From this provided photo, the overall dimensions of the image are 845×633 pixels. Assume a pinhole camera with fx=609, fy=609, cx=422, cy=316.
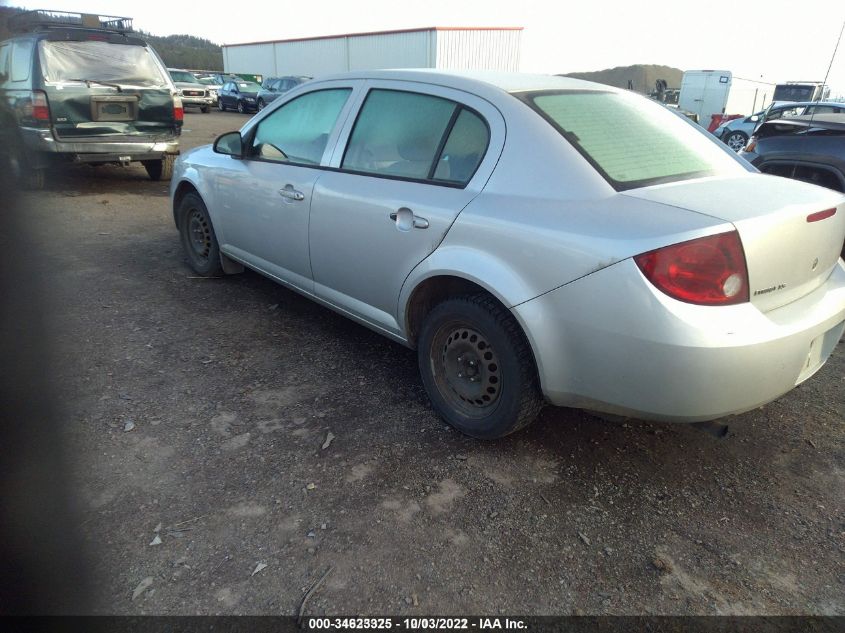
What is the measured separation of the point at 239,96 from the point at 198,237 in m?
23.9

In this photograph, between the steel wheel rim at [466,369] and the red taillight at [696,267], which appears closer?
the red taillight at [696,267]

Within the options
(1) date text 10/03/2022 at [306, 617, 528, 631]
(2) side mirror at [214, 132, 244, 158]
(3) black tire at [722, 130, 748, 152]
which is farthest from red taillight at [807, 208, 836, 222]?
(3) black tire at [722, 130, 748, 152]

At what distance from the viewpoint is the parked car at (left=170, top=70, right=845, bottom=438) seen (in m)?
2.16

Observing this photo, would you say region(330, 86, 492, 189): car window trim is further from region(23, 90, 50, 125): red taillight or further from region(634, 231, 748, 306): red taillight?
region(23, 90, 50, 125): red taillight

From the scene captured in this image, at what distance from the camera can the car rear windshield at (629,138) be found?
2570mm

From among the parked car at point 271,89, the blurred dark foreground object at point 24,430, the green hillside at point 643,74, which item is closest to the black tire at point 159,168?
the blurred dark foreground object at point 24,430

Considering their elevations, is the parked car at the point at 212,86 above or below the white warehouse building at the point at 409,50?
below

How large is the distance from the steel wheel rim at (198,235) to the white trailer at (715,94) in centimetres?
2482

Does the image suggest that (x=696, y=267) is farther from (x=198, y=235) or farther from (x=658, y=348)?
(x=198, y=235)

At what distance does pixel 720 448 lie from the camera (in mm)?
2863

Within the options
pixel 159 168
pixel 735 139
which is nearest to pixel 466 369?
pixel 159 168

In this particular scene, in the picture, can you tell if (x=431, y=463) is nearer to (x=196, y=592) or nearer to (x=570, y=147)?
(x=196, y=592)

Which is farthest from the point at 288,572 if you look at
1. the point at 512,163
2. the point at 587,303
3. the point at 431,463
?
the point at 512,163

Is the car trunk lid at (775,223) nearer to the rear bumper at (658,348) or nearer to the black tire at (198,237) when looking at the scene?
the rear bumper at (658,348)
